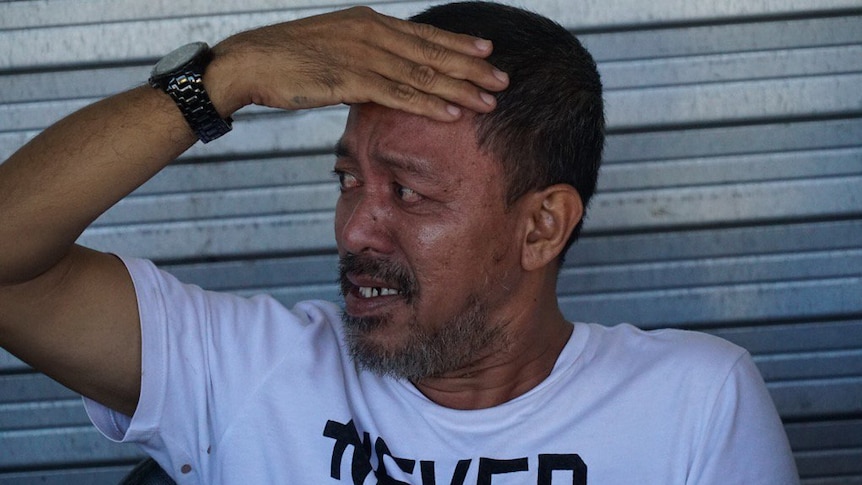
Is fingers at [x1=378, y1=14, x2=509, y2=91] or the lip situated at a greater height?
fingers at [x1=378, y1=14, x2=509, y2=91]

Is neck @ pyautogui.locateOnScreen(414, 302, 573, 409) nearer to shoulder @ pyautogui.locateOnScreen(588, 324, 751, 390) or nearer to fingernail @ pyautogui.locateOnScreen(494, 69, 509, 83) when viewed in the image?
shoulder @ pyautogui.locateOnScreen(588, 324, 751, 390)

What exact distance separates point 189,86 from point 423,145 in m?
0.56

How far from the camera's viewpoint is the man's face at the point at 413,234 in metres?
2.74

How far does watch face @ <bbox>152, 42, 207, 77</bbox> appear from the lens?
259cm

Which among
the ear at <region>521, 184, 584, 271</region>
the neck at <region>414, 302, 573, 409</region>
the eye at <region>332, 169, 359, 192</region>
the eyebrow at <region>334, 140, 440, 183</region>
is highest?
the eyebrow at <region>334, 140, 440, 183</region>

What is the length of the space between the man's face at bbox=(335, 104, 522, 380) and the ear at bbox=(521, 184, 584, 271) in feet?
0.40

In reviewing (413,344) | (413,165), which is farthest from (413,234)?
(413,344)

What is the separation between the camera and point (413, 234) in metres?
2.76

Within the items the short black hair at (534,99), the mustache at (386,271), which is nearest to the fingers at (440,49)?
the short black hair at (534,99)

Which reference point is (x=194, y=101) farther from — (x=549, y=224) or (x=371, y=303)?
(x=549, y=224)

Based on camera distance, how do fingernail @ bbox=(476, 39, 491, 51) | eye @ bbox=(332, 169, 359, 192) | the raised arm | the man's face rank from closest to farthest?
the raised arm, fingernail @ bbox=(476, 39, 491, 51), the man's face, eye @ bbox=(332, 169, 359, 192)

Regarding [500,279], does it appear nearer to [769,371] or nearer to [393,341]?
[393,341]

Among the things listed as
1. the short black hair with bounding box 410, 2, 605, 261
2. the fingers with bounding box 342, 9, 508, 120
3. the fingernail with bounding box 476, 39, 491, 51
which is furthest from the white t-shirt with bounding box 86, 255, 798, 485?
the fingernail with bounding box 476, 39, 491, 51

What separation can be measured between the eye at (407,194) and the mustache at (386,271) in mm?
158
